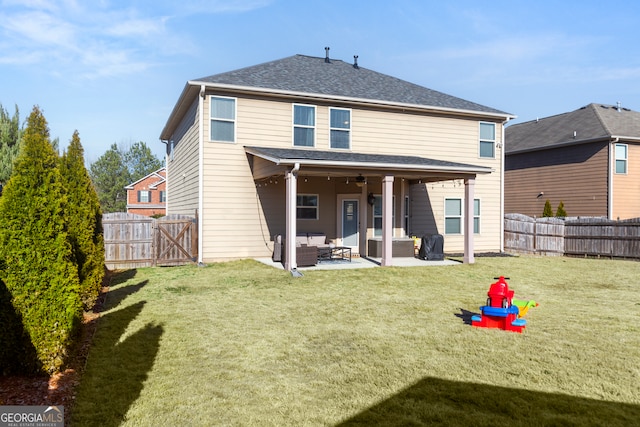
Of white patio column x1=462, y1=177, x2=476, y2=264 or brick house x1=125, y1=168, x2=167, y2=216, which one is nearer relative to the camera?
white patio column x1=462, y1=177, x2=476, y2=264

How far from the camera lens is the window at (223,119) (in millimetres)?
13570

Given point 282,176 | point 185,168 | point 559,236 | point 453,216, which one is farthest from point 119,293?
point 559,236

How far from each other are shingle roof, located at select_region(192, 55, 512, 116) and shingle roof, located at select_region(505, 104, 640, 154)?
8.12m

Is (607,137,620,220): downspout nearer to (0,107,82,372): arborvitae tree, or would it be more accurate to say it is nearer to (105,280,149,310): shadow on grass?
(105,280,149,310): shadow on grass

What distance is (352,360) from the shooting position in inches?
200

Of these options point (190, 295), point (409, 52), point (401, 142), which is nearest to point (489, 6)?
point (401, 142)

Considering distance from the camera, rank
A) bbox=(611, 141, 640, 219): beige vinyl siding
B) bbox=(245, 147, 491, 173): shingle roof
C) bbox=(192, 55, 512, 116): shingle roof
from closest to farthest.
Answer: bbox=(245, 147, 491, 173): shingle roof, bbox=(192, 55, 512, 116): shingle roof, bbox=(611, 141, 640, 219): beige vinyl siding

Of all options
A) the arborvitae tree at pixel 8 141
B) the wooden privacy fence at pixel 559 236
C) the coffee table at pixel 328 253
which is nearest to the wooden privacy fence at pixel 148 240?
the coffee table at pixel 328 253

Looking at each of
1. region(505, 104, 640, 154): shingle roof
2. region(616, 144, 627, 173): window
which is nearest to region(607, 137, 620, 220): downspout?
region(616, 144, 627, 173): window

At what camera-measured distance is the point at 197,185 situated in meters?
13.8

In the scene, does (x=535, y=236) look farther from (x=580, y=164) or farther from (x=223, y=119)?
(x=223, y=119)

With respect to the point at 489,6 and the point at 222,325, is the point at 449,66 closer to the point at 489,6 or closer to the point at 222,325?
the point at 489,6

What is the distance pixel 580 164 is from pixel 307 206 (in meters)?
16.0

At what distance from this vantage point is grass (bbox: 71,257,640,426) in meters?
3.75
